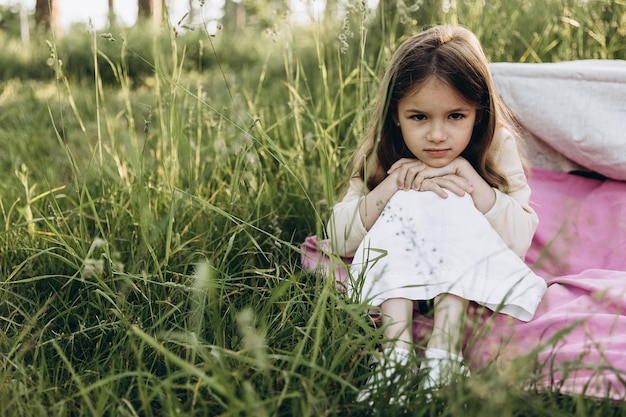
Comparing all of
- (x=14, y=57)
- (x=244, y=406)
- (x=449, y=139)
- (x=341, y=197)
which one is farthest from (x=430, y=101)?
(x=14, y=57)

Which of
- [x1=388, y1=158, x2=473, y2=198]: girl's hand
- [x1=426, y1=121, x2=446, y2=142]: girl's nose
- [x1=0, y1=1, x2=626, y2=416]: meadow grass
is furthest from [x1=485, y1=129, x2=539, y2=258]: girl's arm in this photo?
[x1=0, y1=1, x2=626, y2=416]: meadow grass

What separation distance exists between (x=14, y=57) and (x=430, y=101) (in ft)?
21.8

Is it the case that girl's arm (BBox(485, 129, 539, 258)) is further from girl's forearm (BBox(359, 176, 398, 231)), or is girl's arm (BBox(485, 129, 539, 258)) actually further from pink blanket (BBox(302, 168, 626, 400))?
girl's forearm (BBox(359, 176, 398, 231))

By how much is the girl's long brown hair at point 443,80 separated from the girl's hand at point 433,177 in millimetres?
101

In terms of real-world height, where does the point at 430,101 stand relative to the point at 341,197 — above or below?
above

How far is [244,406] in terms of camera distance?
3.66ft

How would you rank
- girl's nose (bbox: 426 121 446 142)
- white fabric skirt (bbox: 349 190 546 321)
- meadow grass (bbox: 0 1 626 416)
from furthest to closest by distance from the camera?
girl's nose (bbox: 426 121 446 142), white fabric skirt (bbox: 349 190 546 321), meadow grass (bbox: 0 1 626 416)

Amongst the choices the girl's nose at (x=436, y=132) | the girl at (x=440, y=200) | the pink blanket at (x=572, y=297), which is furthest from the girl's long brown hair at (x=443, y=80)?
the pink blanket at (x=572, y=297)

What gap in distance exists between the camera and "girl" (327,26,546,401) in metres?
1.66

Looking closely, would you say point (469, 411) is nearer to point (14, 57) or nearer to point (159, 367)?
point (159, 367)

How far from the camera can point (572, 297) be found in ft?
6.07

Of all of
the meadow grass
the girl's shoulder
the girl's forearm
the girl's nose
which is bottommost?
the meadow grass

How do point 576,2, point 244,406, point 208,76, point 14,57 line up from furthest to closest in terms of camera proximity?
point 14,57 < point 208,76 < point 576,2 < point 244,406

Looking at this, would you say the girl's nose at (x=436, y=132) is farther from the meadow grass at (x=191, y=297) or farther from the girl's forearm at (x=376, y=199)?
the meadow grass at (x=191, y=297)
